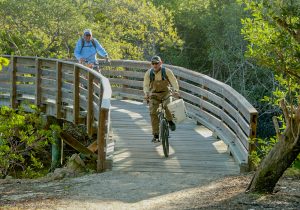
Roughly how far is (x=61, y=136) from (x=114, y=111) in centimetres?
143

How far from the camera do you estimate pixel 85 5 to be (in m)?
25.1

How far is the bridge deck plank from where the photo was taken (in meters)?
10.7

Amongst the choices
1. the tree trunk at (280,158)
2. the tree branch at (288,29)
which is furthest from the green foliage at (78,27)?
the tree branch at (288,29)

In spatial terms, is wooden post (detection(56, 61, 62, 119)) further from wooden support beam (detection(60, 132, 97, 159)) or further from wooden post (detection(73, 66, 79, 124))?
wooden post (detection(73, 66, 79, 124))

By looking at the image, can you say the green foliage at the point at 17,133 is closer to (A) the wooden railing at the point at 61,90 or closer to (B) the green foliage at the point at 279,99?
(A) the wooden railing at the point at 61,90

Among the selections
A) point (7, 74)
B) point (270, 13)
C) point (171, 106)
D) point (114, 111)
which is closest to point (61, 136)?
point (114, 111)

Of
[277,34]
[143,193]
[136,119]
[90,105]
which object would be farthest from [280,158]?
[136,119]

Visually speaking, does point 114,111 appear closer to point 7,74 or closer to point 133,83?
point 133,83

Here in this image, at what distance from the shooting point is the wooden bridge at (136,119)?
35.2 feet

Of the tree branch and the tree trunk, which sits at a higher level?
Result: the tree branch

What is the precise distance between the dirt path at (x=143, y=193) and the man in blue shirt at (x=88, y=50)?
514cm

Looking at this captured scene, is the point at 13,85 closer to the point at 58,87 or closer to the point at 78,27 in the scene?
the point at 58,87

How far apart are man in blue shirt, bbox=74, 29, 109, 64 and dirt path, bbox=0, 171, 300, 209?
5135mm

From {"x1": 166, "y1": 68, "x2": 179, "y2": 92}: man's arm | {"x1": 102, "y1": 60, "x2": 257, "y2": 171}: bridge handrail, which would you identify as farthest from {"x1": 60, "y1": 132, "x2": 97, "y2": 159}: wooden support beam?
{"x1": 102, "y1": 60, "x2": 257, "y2": 171}: bridge handrail
